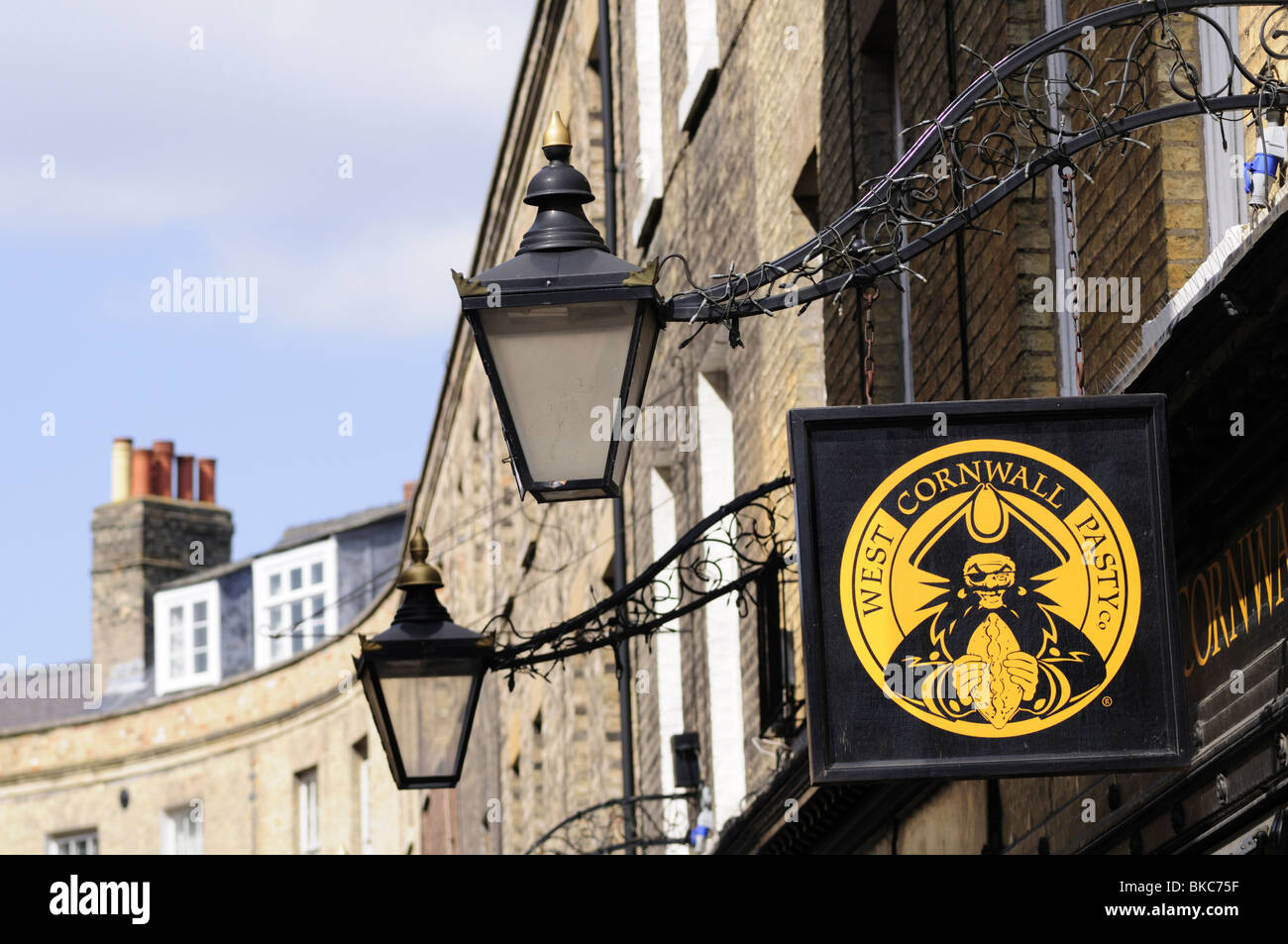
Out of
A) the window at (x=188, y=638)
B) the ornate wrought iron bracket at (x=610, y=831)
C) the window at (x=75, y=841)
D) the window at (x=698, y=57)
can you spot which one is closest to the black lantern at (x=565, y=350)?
the ornate wrought iron bracket at (x=610, y=831)

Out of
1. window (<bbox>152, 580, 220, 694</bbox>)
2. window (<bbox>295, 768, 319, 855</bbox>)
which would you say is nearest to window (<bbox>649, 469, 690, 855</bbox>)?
window (<bbox>295, 768, 319, 855</bbox>)

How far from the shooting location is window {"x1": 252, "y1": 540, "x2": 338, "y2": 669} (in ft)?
155

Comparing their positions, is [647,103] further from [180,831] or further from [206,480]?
[206,480]

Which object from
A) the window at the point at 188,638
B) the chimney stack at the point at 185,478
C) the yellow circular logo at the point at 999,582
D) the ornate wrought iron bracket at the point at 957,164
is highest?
the chimney stack at the point at 185,478

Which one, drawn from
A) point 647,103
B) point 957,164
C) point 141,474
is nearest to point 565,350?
point 957,164

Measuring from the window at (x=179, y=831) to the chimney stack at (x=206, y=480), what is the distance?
9.60 m

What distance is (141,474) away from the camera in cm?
4944

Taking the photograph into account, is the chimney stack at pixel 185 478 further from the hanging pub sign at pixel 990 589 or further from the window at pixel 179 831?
the hanging pub sign at pixel 990 589

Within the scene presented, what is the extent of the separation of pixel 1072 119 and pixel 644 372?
3146mm

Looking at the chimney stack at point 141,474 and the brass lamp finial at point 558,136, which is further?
the chimney stack at point 141,474

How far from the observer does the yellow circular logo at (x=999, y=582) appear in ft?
18.4

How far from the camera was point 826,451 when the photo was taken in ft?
19.1

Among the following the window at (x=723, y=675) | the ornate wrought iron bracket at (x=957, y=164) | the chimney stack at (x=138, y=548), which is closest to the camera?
the ornate wrought iron bracket at (x=957, y=164)

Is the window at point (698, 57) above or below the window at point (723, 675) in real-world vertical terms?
above
